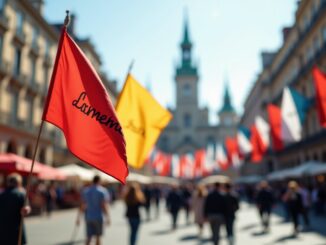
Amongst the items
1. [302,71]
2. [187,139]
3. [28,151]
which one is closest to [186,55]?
[187,139]

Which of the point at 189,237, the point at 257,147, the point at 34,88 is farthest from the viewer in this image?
the point at 34,88

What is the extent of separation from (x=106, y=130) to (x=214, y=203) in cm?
516

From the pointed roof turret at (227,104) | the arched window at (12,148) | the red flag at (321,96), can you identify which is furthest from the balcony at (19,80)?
the pointed roof turret at (227,104)

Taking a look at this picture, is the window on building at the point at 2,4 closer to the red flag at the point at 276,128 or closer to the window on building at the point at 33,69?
the window on building at the point at 33,69

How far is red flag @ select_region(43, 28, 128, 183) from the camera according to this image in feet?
16.9

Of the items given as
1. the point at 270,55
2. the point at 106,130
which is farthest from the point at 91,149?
the point at 270,55

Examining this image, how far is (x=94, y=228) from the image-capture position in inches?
330

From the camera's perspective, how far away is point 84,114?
209 inches

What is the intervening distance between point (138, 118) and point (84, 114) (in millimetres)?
3545

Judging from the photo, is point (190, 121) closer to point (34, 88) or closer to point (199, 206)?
point (34, 88)

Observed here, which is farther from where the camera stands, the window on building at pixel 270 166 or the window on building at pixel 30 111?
the window on building at pixel 270 166

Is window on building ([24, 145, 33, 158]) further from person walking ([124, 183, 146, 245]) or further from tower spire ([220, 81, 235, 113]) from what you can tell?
tower spire ([220, 81, 235, 113])

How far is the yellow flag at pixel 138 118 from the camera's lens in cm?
838

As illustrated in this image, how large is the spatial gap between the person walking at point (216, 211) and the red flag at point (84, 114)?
492 cm
